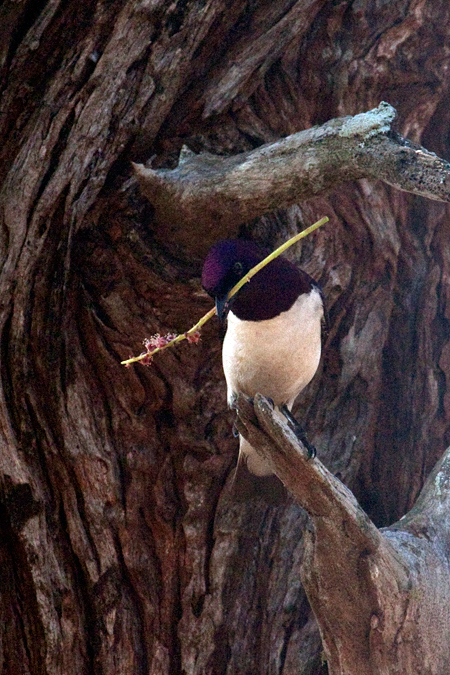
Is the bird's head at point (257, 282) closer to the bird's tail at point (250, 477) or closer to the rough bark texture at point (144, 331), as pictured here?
the rough bark texture at point (144, 331)

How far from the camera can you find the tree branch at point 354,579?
2.29 meters

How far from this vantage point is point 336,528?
7.77ft

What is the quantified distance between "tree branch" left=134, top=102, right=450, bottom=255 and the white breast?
1.30 ft

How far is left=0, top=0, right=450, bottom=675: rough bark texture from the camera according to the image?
2.67 metres

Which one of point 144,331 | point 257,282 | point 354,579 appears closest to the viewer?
point 354,579

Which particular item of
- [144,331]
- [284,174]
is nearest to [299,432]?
[144,331]

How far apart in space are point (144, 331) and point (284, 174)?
0.82m

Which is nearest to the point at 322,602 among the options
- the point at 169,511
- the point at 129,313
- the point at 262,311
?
the point at 169,511

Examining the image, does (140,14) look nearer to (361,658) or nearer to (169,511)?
(169,511)

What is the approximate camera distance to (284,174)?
102 inches

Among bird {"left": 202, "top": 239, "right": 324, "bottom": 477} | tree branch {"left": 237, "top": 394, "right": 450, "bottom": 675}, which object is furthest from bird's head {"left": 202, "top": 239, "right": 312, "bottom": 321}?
tree branch {"left": 237, "top": 394, "right": 450, "bottom": 675}

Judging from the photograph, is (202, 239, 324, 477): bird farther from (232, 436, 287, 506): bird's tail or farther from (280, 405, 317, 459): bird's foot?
(232, 436, 287, 506): bird's tail

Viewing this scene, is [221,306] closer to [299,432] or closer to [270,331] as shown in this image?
[270,331]

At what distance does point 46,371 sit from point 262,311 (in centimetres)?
84
